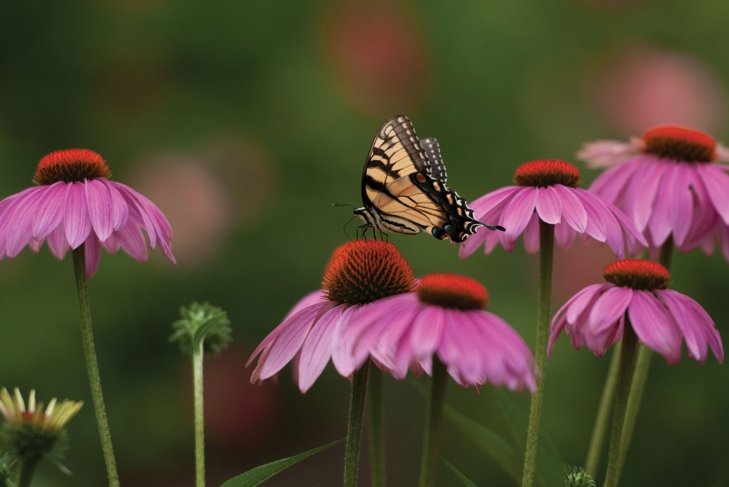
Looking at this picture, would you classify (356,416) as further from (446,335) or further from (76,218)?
(76,218)

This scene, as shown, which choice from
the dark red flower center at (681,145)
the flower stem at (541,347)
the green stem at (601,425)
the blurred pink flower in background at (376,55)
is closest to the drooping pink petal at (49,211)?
the flower stem at (541,347)

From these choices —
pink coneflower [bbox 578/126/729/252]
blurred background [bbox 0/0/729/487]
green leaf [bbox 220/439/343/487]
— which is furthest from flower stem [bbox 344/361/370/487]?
blurred background [bbox 0/0/729/487]

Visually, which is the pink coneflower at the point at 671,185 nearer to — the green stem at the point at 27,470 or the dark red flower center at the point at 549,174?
the dark red flower center at the point at 549,174

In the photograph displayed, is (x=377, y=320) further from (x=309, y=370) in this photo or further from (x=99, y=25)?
(x=99, y=25)

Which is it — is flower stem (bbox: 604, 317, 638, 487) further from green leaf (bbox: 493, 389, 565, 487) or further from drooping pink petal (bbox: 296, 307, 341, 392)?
drooping pink petal (bbox: 296, 307, 341, 392)

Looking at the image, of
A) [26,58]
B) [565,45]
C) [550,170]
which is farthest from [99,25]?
[550,170]

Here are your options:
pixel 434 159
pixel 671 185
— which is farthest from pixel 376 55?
pixel 671 185
